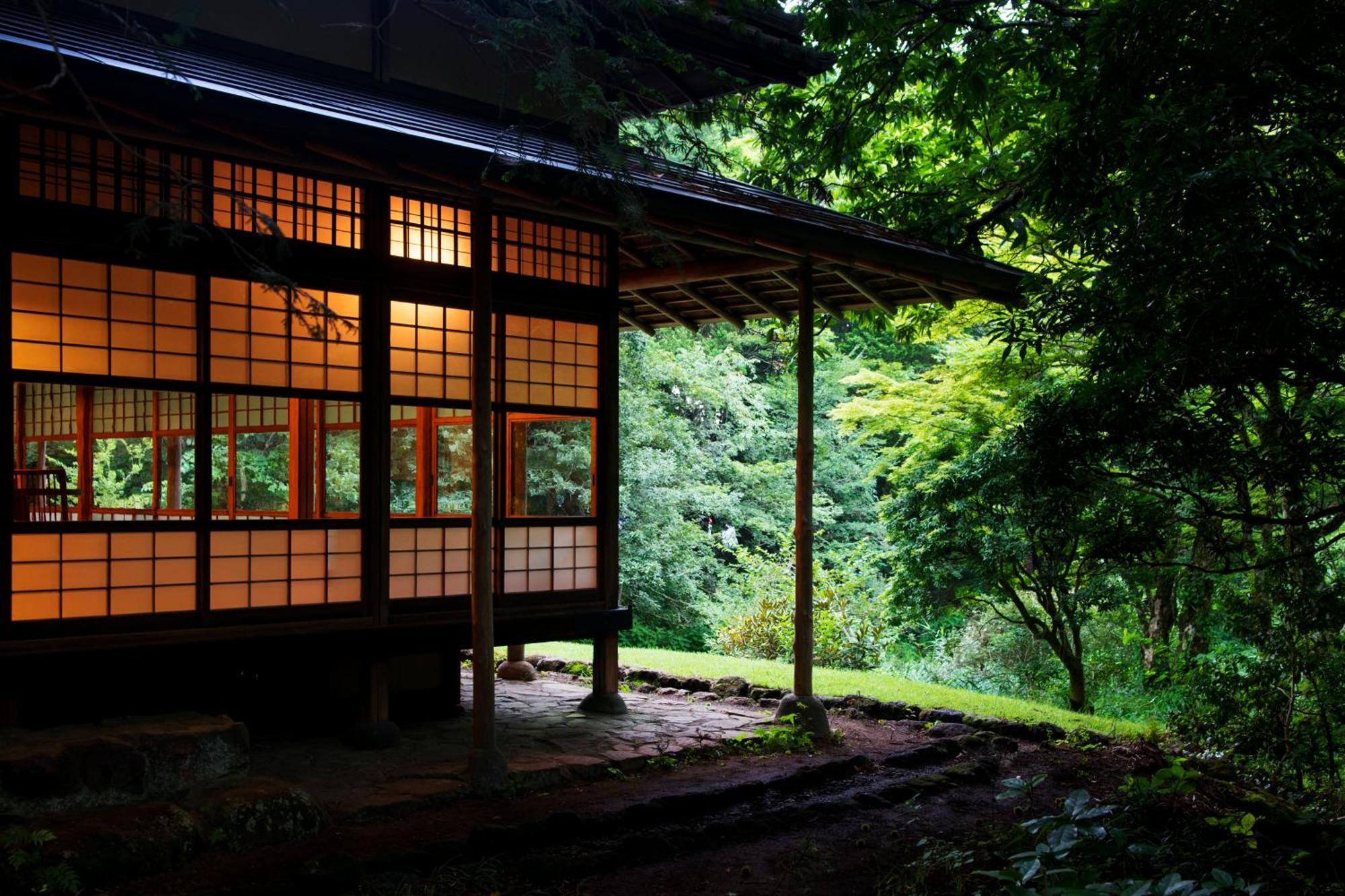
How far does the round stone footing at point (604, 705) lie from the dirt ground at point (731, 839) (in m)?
1.44

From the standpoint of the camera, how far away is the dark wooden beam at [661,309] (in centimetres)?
1211

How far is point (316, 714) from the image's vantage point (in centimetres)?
887

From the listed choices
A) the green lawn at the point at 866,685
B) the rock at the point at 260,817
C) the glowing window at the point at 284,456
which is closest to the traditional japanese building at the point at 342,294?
the glowing window at the point at 284,456

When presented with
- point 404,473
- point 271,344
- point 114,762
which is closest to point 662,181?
point 271,344

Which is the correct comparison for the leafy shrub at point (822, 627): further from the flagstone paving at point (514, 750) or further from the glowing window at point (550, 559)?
the glowing window at point (550, 559)

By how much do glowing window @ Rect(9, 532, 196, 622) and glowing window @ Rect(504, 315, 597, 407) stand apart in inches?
113

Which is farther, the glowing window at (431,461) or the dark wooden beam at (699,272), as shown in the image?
the glowing window at (431,461)

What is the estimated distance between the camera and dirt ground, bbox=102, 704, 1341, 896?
19.0 feet

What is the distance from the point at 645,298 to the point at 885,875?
7.37 m

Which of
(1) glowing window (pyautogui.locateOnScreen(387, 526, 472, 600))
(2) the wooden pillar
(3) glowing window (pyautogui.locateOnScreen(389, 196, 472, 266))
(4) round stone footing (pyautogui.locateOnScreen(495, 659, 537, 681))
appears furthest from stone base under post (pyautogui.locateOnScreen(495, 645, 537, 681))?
(3) glowing window (pyautogui.locateOnScreen(389, 196, 472, 266))

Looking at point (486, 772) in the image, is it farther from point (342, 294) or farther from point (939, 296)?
point (939, 296)

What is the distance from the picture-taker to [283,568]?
791 centimetres

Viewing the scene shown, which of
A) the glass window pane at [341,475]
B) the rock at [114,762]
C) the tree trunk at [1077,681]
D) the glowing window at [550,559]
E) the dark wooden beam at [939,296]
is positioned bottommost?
the tree trunk at [1077,681]

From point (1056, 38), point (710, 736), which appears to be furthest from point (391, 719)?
point (1056, 38)
